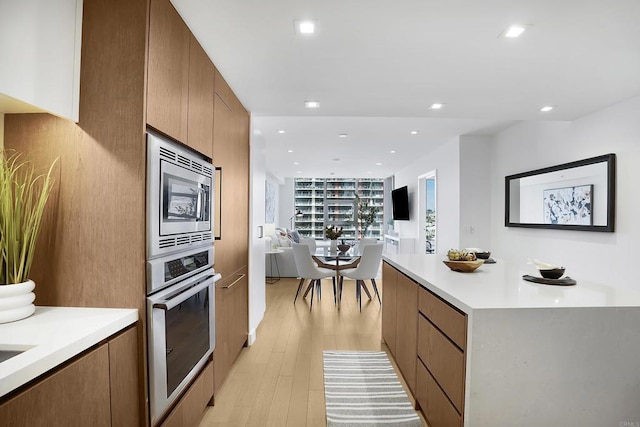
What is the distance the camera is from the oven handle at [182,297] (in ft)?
4.74

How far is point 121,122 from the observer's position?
1.38 m

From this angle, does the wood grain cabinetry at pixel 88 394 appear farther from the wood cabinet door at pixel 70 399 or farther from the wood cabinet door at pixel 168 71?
the wood cabinet door at pixel 168 71

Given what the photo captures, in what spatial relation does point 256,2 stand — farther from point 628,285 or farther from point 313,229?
point 313,229

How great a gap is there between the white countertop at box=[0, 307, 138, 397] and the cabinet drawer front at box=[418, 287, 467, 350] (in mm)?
1363

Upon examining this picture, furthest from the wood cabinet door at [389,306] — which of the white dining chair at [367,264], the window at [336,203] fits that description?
the window at [336,203]

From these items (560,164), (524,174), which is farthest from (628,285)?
(524,174)

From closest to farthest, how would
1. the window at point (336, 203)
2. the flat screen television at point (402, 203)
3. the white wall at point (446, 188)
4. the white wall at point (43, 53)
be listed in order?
the white wall at point (43, 53) < the white wall at point (446, 188) < the flat screen television at point (402, 203) < the window at point (336, 203)

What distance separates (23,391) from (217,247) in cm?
147

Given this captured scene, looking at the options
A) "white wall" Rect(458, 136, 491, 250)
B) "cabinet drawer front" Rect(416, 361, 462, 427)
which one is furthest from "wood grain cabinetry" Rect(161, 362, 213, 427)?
"white wall" Rect(458, 136, 491, 250)

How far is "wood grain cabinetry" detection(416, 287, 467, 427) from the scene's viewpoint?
1526 millimetres

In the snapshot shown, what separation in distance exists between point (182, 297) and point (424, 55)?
6.55 feet

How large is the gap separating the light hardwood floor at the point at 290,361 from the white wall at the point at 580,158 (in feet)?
6.36

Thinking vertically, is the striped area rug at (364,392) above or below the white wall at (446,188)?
below

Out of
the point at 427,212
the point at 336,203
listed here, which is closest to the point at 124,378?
the point at 427,212
